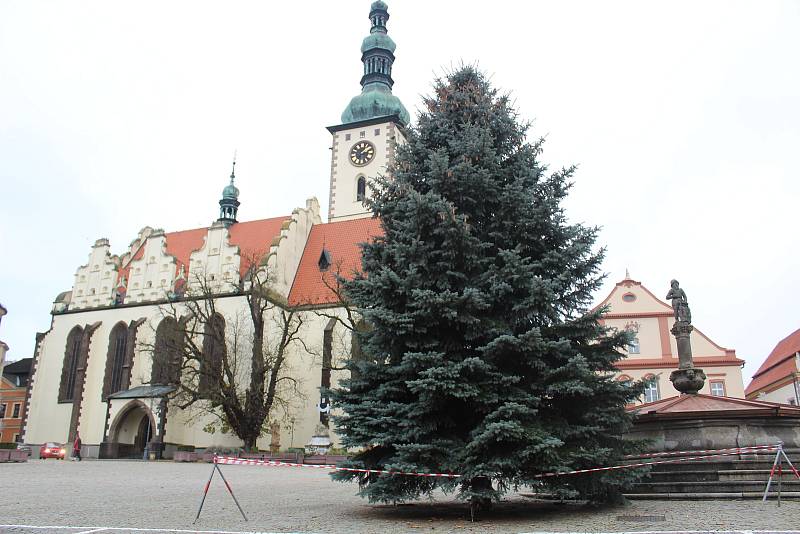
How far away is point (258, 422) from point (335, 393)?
76.4 ft

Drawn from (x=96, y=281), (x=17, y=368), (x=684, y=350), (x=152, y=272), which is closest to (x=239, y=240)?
(x=152, y=272)

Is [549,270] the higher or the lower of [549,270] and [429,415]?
the higher

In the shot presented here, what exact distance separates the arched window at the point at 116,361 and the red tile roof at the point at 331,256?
1005 cm

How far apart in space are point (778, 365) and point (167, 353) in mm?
38335

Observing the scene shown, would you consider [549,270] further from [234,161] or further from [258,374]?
[234,161]

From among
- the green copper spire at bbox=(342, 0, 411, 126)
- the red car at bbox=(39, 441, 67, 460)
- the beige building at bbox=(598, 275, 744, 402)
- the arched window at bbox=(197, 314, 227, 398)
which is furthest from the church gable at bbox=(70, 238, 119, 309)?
the beige building at bbox=(598, 275, 744, 402)

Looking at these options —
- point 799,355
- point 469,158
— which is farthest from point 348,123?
point 469,158

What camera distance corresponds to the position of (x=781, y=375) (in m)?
45.8

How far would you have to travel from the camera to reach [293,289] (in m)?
38.8

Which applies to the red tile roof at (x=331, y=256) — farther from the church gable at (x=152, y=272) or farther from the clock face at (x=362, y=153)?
the church gable at (x=152, y=272)

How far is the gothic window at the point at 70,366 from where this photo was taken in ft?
134

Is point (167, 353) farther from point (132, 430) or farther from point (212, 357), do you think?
point (132, 430)

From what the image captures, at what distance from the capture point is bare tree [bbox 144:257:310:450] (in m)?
32.8

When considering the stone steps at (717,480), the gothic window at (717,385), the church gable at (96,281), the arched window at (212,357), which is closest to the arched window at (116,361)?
the church gable at (96,281)
